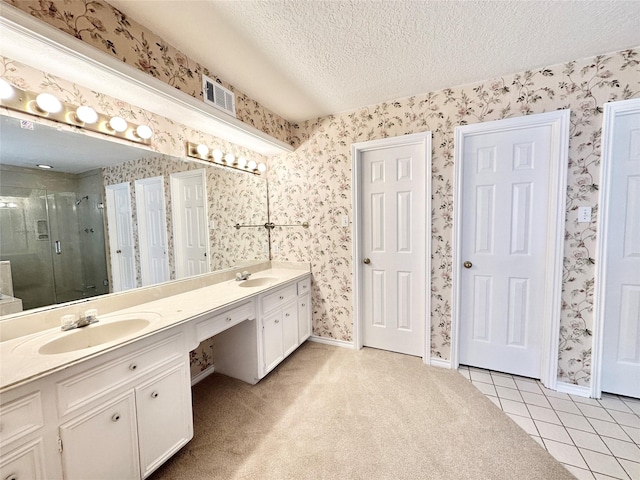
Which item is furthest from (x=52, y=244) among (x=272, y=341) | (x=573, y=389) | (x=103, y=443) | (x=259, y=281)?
(x=573, y=389)

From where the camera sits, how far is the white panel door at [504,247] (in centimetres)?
197

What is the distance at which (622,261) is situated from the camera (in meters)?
1.79

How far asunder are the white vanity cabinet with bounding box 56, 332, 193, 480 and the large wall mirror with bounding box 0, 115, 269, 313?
0.55m

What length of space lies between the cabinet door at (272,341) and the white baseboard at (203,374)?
1.81 feet

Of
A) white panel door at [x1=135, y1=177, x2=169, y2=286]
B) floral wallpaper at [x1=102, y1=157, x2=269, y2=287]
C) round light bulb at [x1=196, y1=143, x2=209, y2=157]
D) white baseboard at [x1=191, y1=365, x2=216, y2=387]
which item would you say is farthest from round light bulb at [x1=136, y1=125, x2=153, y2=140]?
white baseboard at [x1=191, y1=365, x2=216, y2=387]

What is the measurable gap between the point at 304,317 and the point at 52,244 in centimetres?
195

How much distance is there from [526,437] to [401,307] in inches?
46.0

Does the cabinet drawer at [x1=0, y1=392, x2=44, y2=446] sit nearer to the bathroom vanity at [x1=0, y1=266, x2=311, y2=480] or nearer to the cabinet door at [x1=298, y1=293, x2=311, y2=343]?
the bathroom vanity at [x1=0, y1=266, x2=311, y2=480]

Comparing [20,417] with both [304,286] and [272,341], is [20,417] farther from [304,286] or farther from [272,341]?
[304,286]

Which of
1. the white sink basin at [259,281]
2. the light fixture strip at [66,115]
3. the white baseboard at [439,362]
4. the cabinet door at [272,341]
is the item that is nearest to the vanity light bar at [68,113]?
the light fixture strip at [66,115]

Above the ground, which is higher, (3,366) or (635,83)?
(635,83)

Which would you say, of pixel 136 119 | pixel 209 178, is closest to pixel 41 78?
pixel 136 119

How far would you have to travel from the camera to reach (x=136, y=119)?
5.32 ft

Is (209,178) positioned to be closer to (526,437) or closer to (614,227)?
(526,437)
